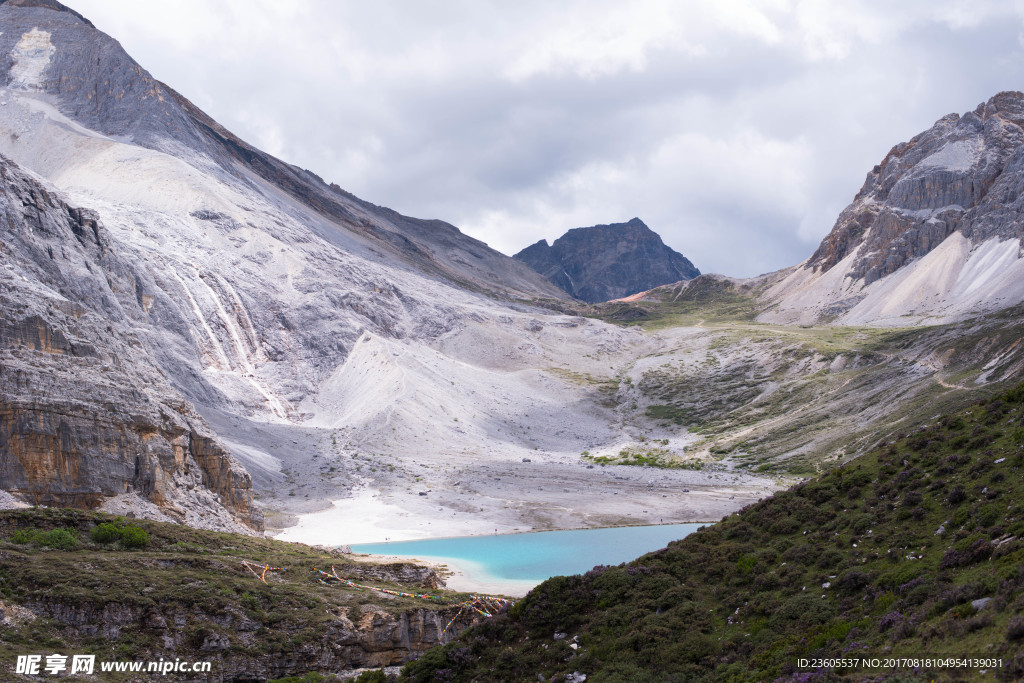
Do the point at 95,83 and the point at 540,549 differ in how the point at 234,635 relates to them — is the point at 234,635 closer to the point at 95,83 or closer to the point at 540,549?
the point at 540,549

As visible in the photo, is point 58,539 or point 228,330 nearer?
point 58,539

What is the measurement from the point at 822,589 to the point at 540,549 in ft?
120

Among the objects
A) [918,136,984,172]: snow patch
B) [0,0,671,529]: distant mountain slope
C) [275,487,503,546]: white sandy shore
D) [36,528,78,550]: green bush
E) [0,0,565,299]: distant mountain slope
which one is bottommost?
[36,528,78,550]: green bush

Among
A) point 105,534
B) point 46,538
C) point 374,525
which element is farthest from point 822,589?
point 374,525

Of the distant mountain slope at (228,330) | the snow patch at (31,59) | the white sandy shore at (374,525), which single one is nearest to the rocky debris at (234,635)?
the distant mountain slope at (228,330)

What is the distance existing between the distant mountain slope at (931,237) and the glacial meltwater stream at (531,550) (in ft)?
279

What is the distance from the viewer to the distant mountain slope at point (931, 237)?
12784 cm

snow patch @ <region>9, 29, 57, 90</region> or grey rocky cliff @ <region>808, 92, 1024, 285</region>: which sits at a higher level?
snow patch @ <region>9, 29, 57, 90</region>

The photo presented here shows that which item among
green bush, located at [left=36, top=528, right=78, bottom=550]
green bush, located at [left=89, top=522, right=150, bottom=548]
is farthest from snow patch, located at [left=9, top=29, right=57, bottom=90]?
green bush, located at [left=36, top=528, right=78, bottom=550]

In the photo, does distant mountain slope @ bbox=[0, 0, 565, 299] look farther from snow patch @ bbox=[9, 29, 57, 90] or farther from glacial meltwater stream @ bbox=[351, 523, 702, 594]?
glacial meltwater stream @ bbox=[351, 523, 702, 594]

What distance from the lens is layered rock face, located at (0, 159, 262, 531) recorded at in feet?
105

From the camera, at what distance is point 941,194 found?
15862 centimetres

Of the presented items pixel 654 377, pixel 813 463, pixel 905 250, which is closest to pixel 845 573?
pixel 813 463

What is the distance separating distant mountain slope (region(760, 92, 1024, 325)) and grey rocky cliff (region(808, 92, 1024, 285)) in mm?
243
